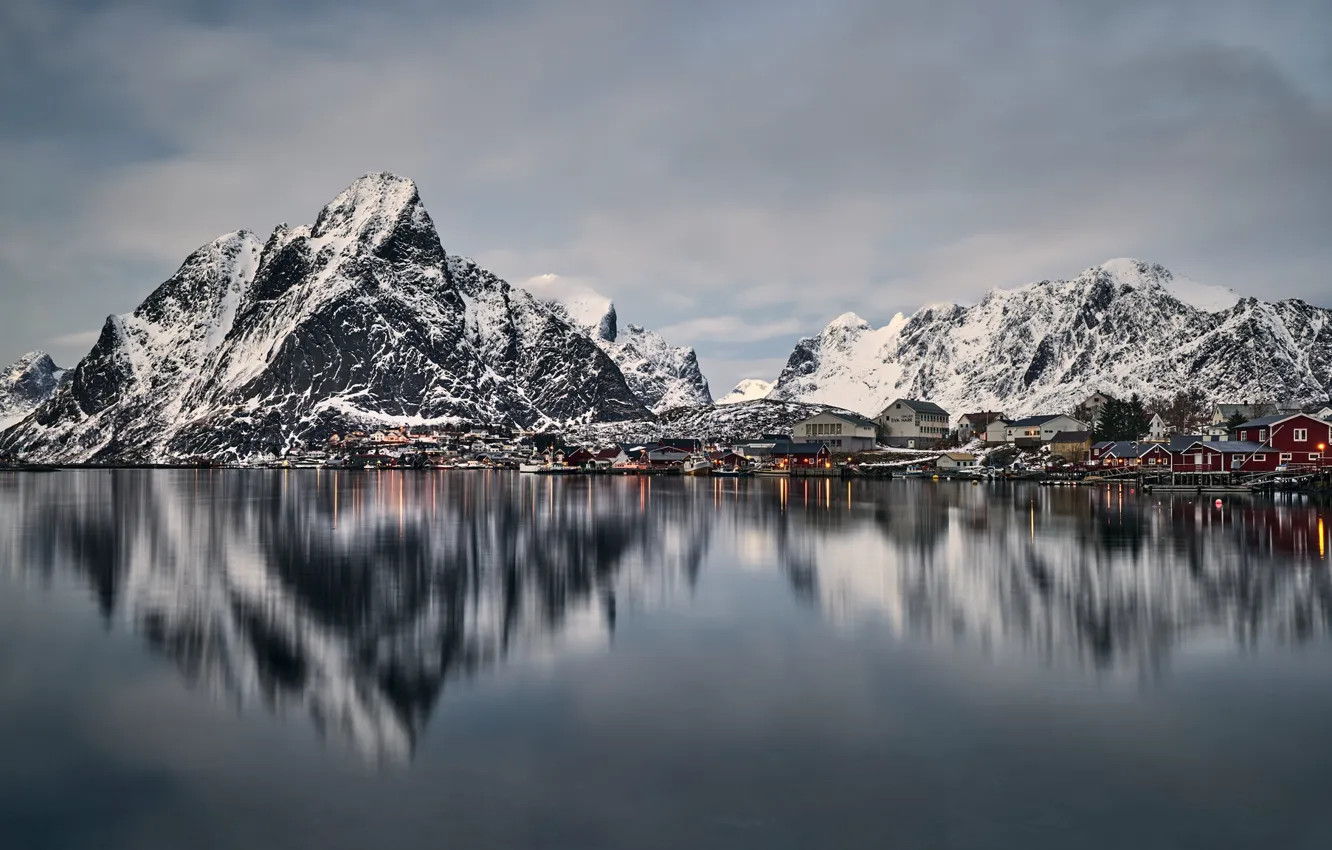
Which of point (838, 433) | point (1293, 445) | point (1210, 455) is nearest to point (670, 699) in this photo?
Answer: point (1210, 455)

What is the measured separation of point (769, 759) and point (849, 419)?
13084 cm

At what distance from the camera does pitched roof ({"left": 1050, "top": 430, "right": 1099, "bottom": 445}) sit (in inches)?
4690

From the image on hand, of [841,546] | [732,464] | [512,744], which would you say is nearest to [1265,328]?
[732,464]

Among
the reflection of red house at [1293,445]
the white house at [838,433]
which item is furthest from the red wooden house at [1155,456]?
the white house at [838,433]

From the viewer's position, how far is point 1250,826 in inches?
409

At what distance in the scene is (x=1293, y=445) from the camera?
268 ft

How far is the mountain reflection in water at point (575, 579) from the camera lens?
742 inches

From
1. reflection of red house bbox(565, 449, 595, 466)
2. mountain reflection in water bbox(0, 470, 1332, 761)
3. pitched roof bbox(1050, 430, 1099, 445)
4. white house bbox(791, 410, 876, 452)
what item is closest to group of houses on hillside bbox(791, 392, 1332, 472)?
white house bbox(791, 410, 876, 452)

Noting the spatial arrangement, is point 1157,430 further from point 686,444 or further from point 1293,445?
point 686,444

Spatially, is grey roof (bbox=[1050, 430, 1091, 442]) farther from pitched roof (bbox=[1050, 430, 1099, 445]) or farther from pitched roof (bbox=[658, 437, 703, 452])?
pitched roof (bbox=[658, 437, 703, 452])

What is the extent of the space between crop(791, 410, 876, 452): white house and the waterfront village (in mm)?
158

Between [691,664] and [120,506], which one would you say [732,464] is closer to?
[120,506]

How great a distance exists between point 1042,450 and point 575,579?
351ft

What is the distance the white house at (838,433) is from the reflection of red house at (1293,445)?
6051cm
